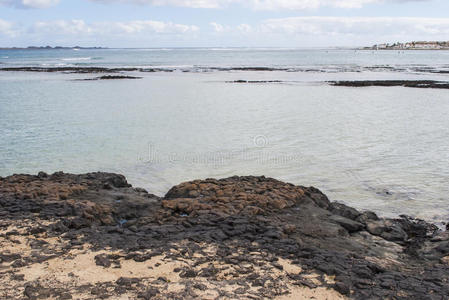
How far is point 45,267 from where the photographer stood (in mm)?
6578

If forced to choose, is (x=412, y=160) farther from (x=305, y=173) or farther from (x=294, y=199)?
(x=294, y=199)

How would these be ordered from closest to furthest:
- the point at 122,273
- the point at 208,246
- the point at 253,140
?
the point at 122,273 < the point at 208,246 < the point at 253,140

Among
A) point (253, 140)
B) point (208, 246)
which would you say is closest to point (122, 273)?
point (208, 246)

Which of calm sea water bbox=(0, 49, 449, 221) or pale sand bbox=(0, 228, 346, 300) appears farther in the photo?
calm sea water bbox=(0, 49, 449, 221)

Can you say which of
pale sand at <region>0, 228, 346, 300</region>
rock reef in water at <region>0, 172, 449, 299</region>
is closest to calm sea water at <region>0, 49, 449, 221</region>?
rock reef in water at <region>0, 172, 449, 299</region>

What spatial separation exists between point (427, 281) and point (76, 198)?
744 cm

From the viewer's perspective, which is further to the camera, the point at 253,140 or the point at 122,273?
the point at 253,140

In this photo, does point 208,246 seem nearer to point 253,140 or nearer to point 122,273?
point 122,273

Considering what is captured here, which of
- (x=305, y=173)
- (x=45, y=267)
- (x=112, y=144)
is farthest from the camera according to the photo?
(x=112, y=144)

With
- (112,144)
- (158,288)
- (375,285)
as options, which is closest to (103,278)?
(158,288)

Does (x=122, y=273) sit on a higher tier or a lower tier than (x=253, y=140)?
lower

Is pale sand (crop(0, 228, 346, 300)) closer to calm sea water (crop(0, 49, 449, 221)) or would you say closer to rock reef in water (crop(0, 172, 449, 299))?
rock reef in water (crop(0, 172, 449, 299))

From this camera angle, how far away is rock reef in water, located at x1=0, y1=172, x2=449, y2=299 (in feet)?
20.0

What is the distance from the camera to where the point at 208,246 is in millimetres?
7430
